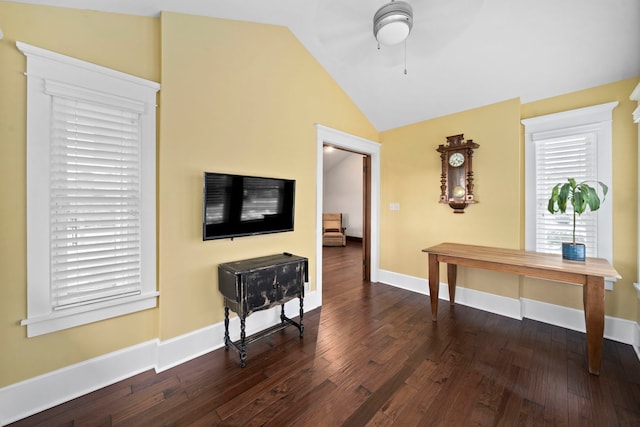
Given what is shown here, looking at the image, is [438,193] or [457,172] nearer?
[457,172]

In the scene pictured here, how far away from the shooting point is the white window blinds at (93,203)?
1676mm

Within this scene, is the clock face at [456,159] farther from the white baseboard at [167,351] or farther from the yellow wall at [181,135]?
the yellow wall at [181,135]

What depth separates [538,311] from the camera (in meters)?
2.86

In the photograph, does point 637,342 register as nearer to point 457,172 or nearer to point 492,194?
point 492,194

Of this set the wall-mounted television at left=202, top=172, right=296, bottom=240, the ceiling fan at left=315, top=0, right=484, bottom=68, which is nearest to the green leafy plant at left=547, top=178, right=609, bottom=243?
the ceiling fan at left=315, top=0, right=484, bottom=68

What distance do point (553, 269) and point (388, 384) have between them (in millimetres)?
1668

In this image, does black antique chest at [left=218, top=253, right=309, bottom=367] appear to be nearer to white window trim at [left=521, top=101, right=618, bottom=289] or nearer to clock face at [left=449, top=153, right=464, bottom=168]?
clock face at [left=449, top=153, right=464, bottom=168]

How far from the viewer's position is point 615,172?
242 centimetres

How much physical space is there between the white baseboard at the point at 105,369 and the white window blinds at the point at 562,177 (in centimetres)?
331

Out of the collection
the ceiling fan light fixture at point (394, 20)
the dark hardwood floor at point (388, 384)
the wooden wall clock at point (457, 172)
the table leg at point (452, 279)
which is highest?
the ceiling fan light fixture at point (394, 20)

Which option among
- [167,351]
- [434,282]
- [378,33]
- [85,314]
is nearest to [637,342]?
[434,282]

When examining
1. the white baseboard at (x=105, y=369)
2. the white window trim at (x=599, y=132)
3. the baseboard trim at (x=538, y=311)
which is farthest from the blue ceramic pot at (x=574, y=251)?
the white baseboard at (x=105, y=369)

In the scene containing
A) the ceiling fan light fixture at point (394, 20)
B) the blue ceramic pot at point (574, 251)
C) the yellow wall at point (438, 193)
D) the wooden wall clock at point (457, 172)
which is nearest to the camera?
the ceiling fan light fixture at point (394, 20)

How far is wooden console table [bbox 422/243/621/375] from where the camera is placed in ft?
6.38
